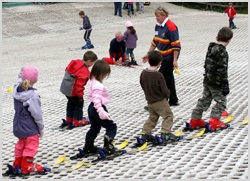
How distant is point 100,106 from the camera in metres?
6.61

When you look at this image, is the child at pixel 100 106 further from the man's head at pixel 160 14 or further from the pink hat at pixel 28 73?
the man's head at pixel 160 14

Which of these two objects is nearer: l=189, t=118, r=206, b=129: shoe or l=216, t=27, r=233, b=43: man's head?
l=216, t=27, r=233, b=43: man's head

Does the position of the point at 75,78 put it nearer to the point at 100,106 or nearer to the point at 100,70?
the point at 100,70

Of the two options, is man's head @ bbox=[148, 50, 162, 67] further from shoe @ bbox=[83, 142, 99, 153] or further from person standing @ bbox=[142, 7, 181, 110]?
person standing @ bbox=[142, 7, 181, 110]

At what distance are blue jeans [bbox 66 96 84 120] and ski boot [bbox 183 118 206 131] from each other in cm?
175

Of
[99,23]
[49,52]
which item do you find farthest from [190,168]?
[99,23]

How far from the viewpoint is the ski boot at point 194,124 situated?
316 inches

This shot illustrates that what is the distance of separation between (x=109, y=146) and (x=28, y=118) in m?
1.15

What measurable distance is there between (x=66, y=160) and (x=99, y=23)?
21.5m

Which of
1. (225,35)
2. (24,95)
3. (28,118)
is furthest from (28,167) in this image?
(225,35)

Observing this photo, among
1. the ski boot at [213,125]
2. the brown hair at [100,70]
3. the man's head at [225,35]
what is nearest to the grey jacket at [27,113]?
the brown hair at [100,70]

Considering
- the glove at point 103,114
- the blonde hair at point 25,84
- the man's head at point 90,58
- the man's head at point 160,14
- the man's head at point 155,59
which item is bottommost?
the glove at point 103,114

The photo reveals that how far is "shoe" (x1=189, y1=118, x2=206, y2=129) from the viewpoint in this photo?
26.3 ft

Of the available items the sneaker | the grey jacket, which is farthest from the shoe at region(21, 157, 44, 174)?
the sneaker
